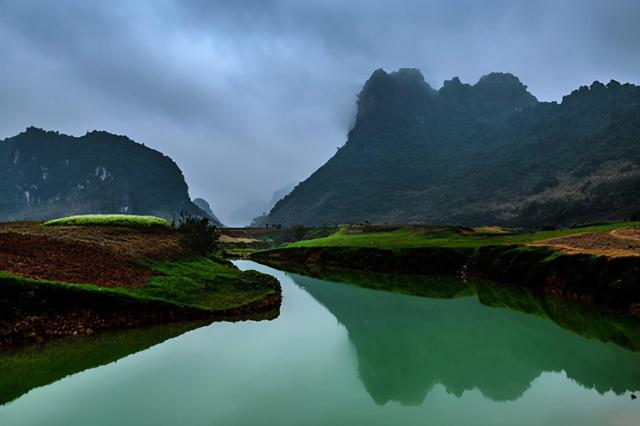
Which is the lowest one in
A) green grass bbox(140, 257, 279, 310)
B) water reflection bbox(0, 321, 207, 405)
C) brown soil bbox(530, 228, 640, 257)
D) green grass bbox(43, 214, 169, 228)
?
water reflection bbox(0, 321, 207, 405)

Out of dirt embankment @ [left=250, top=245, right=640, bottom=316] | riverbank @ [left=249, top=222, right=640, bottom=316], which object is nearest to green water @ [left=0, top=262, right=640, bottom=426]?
dirt embankment @ [left=250, top=245, right=640, bottom=316]

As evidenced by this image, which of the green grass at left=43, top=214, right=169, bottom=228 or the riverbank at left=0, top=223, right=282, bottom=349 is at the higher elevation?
the green grass at left=43, top=214, right=169, bottom=228

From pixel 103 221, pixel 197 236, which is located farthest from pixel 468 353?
pixel 103 221

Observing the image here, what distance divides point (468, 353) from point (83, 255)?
28.1m

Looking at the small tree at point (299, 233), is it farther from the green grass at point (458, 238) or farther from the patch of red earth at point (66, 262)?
the patch of red earth at point (66, 262)

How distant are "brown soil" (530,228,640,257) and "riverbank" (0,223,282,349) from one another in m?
28.8

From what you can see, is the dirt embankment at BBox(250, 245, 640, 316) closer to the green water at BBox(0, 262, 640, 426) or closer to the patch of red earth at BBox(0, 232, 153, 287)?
the green water at BBox(0, 262, 640, 426)

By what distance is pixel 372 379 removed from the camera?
1698cm

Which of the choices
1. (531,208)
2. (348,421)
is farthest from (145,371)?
(531,208)

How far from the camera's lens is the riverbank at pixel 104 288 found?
20.9 meters

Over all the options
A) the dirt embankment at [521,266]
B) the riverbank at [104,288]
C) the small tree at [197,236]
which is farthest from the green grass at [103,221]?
the dirt embankment at [521,266]

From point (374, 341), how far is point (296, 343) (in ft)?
15.3

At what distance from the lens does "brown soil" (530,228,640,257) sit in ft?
117

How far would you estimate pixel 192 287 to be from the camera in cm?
3172
